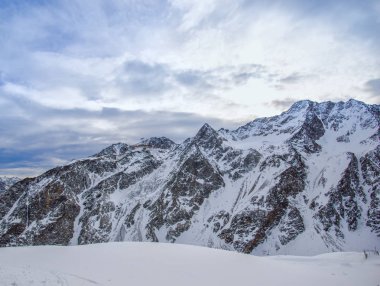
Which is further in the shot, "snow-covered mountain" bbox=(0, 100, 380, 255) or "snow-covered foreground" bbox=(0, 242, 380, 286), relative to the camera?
"snow-covered mountain" bbox=(0, 100, 380, 255)

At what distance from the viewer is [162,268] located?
1750 centimetres

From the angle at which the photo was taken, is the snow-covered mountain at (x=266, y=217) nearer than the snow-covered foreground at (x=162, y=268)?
No

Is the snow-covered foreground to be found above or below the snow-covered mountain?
above

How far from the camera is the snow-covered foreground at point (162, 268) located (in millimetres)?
15758

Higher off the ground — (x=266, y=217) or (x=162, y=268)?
(x=162, y=268)

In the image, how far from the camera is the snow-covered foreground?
1576cm

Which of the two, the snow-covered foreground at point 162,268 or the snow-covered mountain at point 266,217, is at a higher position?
the snow-covered foreground at point 162,268

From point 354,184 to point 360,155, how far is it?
80.0 feet

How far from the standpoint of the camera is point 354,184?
7052 inches

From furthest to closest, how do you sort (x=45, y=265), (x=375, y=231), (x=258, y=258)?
(x=375, y=231) → (x=258, y=258) → (x=45, y=265)

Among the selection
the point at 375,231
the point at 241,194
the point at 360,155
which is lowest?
the point at 375,231

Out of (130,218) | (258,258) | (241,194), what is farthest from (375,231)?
(258,258)

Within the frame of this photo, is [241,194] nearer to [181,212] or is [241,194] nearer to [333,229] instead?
[181,212]

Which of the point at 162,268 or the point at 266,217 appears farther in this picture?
the point at 266,217
